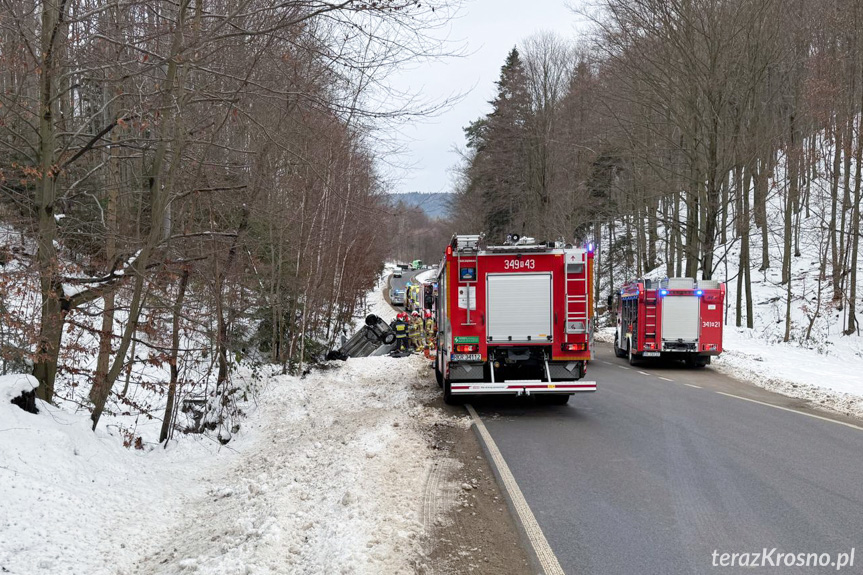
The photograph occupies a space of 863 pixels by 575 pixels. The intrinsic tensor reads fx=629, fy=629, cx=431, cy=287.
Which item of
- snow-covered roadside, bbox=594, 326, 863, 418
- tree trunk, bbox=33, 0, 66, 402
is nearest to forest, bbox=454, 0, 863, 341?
snow-covered roadside, bbox=594, 326, 863, 418

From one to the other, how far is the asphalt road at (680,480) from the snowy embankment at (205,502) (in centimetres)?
140

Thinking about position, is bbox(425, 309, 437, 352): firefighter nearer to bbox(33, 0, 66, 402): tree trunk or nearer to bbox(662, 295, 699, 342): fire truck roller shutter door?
bbox(662, 295, 699, 342): fire truck roller shutter door

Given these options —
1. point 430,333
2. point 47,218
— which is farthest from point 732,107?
point 47,218

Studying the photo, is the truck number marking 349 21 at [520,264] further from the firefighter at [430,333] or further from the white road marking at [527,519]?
the firefighter at [430,333]

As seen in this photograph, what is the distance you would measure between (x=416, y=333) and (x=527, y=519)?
1973 centimetres

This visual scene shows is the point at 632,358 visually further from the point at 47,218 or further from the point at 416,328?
the point at 47,218

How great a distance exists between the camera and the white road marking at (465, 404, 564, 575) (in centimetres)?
471

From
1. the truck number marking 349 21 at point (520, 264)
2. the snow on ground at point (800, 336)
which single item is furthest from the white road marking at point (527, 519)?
the snow on ground at point (800, 336)

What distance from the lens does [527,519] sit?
5.70 meters

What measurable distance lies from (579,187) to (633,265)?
9.52 meters

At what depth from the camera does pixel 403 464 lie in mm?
7645

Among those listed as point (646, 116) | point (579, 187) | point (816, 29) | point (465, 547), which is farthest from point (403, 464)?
point (579, 187)

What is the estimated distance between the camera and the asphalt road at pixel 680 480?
16.5ft

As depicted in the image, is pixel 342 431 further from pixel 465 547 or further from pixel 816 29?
pixel 816 29
